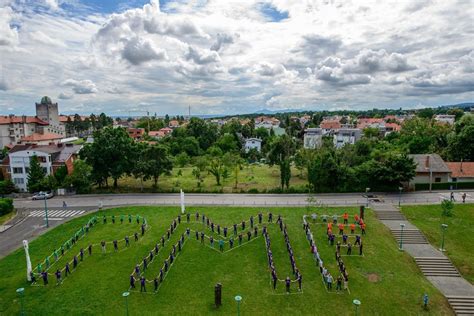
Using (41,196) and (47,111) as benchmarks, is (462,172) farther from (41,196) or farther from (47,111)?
(47,111)

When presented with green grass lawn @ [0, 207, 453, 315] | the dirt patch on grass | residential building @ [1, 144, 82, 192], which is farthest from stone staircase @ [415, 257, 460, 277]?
residential building @ [1, 144, 82, 192]

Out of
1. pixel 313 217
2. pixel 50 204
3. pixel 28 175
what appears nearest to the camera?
pixel 313 217

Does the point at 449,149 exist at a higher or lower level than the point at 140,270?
higher

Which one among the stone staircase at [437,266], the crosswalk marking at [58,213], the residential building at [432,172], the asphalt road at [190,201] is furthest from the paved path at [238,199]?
the stone staircase at [437,266]

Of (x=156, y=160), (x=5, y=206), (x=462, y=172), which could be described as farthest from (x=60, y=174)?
(x=462, y=172)

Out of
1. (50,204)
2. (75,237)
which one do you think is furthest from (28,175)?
(75,237)

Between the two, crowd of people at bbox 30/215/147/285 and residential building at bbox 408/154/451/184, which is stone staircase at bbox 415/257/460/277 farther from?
crowd of people at bbox 30/215/147/285

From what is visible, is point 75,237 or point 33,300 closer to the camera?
point 33,300

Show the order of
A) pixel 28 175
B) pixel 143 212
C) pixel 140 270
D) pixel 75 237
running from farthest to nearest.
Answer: pixel 28 175 < pixel 143 212 < pixel 75 237 < pixel 140 270

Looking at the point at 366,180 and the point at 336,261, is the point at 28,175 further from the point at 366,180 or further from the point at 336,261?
the point at 366,180
